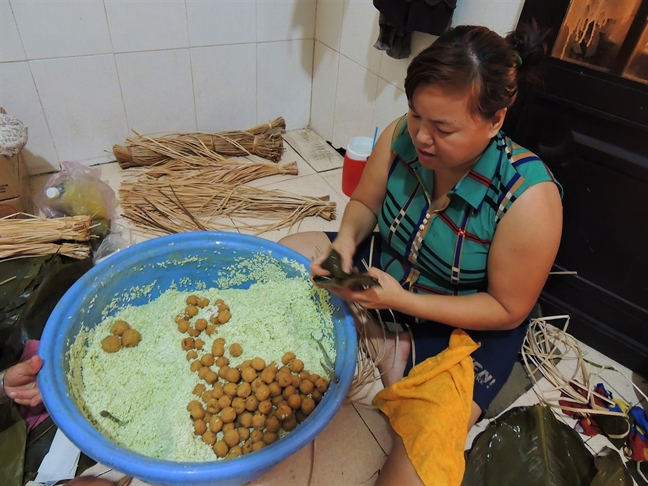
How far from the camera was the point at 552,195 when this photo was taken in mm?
942

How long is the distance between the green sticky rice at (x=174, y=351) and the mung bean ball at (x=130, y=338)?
0.01 m

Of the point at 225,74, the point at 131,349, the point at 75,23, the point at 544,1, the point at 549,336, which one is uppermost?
the point at 544,1

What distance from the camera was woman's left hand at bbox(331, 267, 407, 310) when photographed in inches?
39.3

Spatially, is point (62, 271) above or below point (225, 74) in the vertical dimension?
below

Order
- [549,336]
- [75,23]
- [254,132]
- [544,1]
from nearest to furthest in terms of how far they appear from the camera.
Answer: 1. [544,1]
2. [549,336]
3. [75,23]
4. [254,132]

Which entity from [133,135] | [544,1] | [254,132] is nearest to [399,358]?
[544,1]

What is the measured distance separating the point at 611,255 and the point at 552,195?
0.61 metres

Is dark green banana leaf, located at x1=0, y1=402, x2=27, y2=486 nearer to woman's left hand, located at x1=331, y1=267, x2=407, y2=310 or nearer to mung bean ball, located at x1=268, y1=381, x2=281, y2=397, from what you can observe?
mung bean ball, located at x1=268, y1=381, x2=281, y2=397

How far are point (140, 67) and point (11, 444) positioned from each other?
1554 millimetres

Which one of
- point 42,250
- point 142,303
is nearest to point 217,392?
point 142,303

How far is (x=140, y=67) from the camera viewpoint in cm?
200

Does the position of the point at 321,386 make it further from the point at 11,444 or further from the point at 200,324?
the point at 11,444

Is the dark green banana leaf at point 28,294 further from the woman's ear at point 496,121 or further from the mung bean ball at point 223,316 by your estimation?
the woman's ear at point 496,121

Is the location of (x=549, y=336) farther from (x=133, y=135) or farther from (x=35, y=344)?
(x=133, y=135)
